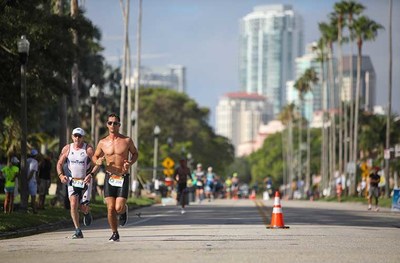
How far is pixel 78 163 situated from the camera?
20922 mm

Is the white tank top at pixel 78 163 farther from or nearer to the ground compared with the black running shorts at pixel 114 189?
farther from the ground

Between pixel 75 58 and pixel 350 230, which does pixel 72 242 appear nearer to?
pixel 350 230

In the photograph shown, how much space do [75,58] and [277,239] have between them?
1776cm

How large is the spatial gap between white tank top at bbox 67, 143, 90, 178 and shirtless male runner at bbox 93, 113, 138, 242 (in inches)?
38.5

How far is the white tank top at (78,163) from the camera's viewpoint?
20.9 meters

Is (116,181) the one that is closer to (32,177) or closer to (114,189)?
(114,189)

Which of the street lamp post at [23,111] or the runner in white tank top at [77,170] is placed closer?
the runner in white tank top at [77,170]

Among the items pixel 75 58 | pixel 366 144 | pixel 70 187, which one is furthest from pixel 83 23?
pixel 366 144

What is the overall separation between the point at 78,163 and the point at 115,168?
1.49 m

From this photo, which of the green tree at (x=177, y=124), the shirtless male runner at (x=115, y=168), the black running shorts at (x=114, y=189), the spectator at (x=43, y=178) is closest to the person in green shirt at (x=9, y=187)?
the spectator at (x=43, y=178)

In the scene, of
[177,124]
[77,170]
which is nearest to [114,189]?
[77,170]

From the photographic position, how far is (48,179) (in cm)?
3584

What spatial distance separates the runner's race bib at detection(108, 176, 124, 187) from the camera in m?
19.5

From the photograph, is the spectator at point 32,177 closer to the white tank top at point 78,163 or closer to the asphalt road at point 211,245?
the asphalt road at point 211,245
